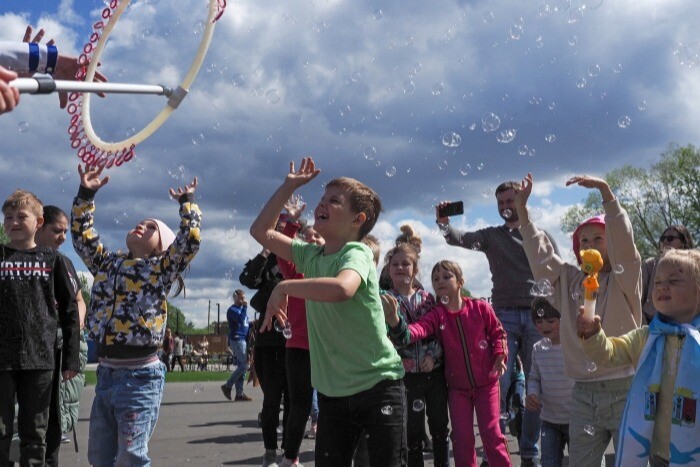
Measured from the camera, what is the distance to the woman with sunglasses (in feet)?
21.6

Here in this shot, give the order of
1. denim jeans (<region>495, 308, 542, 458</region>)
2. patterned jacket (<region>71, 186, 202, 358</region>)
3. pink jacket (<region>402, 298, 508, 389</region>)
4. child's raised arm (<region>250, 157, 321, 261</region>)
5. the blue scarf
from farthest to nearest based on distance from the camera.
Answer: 1. denim jeans (<region>495, 308, 542, 458</region>)
2. pink jacket (<region>402, 298, 508, 389</region>)
3. patterned jacket (<region>71, 186, 202, 358</region>)
4. child's raised arm (<region>250, 157, 321, 261</region>)
5. the blue scarf

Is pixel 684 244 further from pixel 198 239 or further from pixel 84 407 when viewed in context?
pixel 84 407

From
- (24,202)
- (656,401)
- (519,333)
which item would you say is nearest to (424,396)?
(519,333)

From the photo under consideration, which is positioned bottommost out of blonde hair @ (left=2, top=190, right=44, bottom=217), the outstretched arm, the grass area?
the grass area

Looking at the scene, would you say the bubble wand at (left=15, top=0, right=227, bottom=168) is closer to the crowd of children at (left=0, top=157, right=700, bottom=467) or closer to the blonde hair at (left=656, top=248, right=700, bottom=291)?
the crowd of children at (left=0, top=157, right=700, bottom=467)

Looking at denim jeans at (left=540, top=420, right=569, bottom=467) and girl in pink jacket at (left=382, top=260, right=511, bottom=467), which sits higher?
girl in pink jacket at (left=382, top=260, right=511, bottom=467)

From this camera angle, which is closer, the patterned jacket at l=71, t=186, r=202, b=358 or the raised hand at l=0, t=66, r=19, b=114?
the raised hand at l=0, t=66, r=19, b=114

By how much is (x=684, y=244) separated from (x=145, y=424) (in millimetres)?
4276

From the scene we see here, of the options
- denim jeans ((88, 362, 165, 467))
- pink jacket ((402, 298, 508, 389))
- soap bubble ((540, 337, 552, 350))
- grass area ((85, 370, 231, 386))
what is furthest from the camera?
grass area ((85, 370, 231, 386))

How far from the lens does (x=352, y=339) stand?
4.11m

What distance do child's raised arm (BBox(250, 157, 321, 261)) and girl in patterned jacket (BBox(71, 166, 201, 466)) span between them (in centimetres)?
109

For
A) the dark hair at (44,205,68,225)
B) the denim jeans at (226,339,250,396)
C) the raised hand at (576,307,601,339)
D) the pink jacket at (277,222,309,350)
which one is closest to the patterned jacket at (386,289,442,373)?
the pink jacket at (277,222,309,350)

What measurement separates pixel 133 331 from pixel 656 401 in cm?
302

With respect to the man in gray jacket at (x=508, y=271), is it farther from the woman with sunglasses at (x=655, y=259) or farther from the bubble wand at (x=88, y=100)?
the bubble wand at (x=88, y=100)
